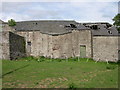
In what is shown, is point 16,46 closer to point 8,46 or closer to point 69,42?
point 8,46

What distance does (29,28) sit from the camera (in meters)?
39.2

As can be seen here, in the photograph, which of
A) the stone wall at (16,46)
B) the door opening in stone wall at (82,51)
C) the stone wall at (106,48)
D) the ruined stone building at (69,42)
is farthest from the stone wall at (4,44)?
the stone wall at (106,48)

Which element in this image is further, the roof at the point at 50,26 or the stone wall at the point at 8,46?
the roof at the point at 50,26

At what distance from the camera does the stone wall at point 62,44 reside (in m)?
36.4

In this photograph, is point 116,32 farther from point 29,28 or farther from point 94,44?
point 29,28

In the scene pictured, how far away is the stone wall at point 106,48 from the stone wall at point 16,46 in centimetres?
1276

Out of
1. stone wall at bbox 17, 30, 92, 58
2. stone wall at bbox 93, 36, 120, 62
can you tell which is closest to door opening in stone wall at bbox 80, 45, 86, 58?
stone wall at bbox 17, 30, 92, 58

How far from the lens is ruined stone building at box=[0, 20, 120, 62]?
35250 mm

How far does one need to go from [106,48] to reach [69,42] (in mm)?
6511

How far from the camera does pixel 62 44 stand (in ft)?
120

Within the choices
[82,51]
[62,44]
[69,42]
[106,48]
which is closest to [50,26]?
[62,44]

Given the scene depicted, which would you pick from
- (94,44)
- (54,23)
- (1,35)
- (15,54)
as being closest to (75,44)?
(94,44)

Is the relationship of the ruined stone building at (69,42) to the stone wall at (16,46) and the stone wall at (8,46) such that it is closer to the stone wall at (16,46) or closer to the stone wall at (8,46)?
the stone wall at (16,46)

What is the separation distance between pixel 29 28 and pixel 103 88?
90.6 feet
